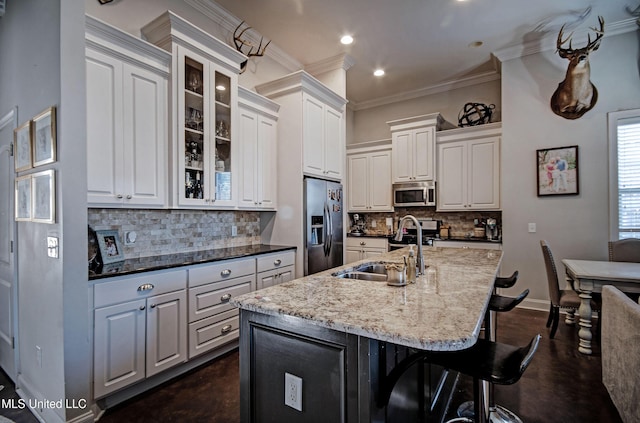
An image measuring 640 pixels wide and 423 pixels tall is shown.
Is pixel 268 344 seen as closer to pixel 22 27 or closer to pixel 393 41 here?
pixel 22 27

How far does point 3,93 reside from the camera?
2.54 metres

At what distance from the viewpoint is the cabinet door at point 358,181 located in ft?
18.7

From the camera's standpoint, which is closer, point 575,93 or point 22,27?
point 22,27

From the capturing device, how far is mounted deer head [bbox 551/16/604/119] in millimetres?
3668

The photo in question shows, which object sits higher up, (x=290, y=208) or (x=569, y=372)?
(x=290, y=208)

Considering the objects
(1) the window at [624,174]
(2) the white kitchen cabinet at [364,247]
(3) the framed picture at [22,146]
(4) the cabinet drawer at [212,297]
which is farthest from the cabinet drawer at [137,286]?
(1) the window at [624,174]

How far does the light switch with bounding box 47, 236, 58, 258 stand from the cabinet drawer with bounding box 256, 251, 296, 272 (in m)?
1.58

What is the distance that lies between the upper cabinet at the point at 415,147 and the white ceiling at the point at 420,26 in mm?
788

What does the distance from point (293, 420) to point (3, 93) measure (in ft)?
10.7

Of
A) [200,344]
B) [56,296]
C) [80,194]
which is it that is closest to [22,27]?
[80,194]

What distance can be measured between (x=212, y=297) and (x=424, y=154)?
3809 mm

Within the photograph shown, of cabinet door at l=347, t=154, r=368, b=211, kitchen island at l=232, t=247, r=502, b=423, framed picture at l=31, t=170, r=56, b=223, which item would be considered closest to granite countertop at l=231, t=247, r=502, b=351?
kitchen island at l=232, t=247, r=502, b=423

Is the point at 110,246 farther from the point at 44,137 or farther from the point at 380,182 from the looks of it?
the point at 380,182

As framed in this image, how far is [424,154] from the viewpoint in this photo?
5000 millimetres
